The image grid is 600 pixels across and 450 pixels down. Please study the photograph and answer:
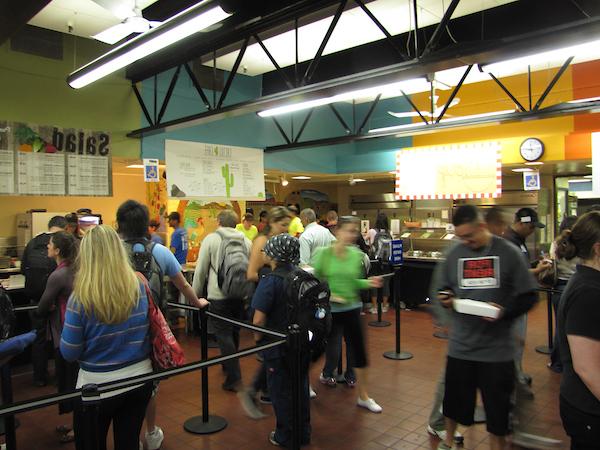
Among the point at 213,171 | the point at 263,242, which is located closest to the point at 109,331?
the point at 263,242

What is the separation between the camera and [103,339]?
2.33 meters

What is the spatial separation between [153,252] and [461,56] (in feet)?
9.72

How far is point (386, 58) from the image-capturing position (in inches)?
285

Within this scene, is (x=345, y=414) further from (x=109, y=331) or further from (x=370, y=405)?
(x=109, y=331)

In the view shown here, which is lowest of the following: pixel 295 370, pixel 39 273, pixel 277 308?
pixel 295 370

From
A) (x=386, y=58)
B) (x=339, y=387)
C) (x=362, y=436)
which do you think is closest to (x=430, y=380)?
(x=339, y=387)

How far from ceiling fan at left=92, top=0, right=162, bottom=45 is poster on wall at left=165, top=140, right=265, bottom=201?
141 inches

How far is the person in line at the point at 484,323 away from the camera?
2.80 m

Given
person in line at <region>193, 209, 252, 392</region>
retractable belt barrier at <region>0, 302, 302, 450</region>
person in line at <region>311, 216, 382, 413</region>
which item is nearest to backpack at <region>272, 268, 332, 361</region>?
retractable belt barrier at <region>0, 302, 302, 450</region>

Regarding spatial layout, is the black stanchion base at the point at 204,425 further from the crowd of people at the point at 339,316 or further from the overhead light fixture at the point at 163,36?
the overhead light fixture at the point at 163,36

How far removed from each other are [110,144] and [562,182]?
1045 centimetres

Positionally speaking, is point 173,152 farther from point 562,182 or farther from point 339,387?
point 562,182

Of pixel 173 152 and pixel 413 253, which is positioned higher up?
pixel 173 152

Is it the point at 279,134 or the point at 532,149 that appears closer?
the point at 532,149
